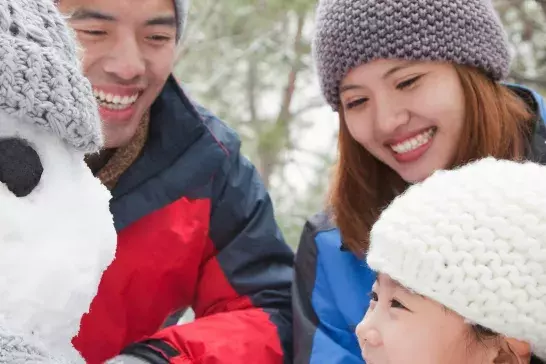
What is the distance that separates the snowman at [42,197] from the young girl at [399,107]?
721mm

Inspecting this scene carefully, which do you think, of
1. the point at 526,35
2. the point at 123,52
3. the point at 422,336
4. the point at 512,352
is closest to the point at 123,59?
the point at 123,52

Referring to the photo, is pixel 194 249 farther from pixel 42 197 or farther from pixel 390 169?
pixel 42 197

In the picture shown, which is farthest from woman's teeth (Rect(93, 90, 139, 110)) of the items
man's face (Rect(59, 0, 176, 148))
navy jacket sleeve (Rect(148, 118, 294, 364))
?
navy jacket sleeve (Rect(148, 118, 294, 364))

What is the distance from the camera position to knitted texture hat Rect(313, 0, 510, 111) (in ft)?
4.57

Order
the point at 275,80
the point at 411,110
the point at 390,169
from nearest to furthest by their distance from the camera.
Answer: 1. the point at 411,110
2. the point at 390,169
3. the point at 275,80

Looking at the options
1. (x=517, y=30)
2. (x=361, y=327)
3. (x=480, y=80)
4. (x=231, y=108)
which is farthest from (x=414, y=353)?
(x=231, y=108)

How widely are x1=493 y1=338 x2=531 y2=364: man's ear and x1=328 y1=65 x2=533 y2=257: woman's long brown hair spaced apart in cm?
49

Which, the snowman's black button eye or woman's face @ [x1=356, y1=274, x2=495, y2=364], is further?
woman's face @ [x1=356, y1=274, x2=495, y2=364]

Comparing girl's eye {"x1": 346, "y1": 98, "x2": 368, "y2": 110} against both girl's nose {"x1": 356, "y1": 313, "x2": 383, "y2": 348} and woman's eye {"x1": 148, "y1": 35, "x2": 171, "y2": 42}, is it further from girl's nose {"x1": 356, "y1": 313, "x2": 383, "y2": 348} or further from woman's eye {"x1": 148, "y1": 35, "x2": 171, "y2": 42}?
girl's nose {"x1": 356, "y1": 313, "x2": 383, "y2": 348}

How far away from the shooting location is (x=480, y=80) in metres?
1.44

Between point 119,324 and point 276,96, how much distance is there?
2.28 metres

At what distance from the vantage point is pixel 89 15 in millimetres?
1305

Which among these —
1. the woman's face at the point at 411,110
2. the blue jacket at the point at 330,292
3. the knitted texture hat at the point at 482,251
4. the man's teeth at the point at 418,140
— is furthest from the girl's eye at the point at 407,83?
the knitted texture hat at the point at 482,251

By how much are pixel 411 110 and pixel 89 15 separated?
2.21 ft
